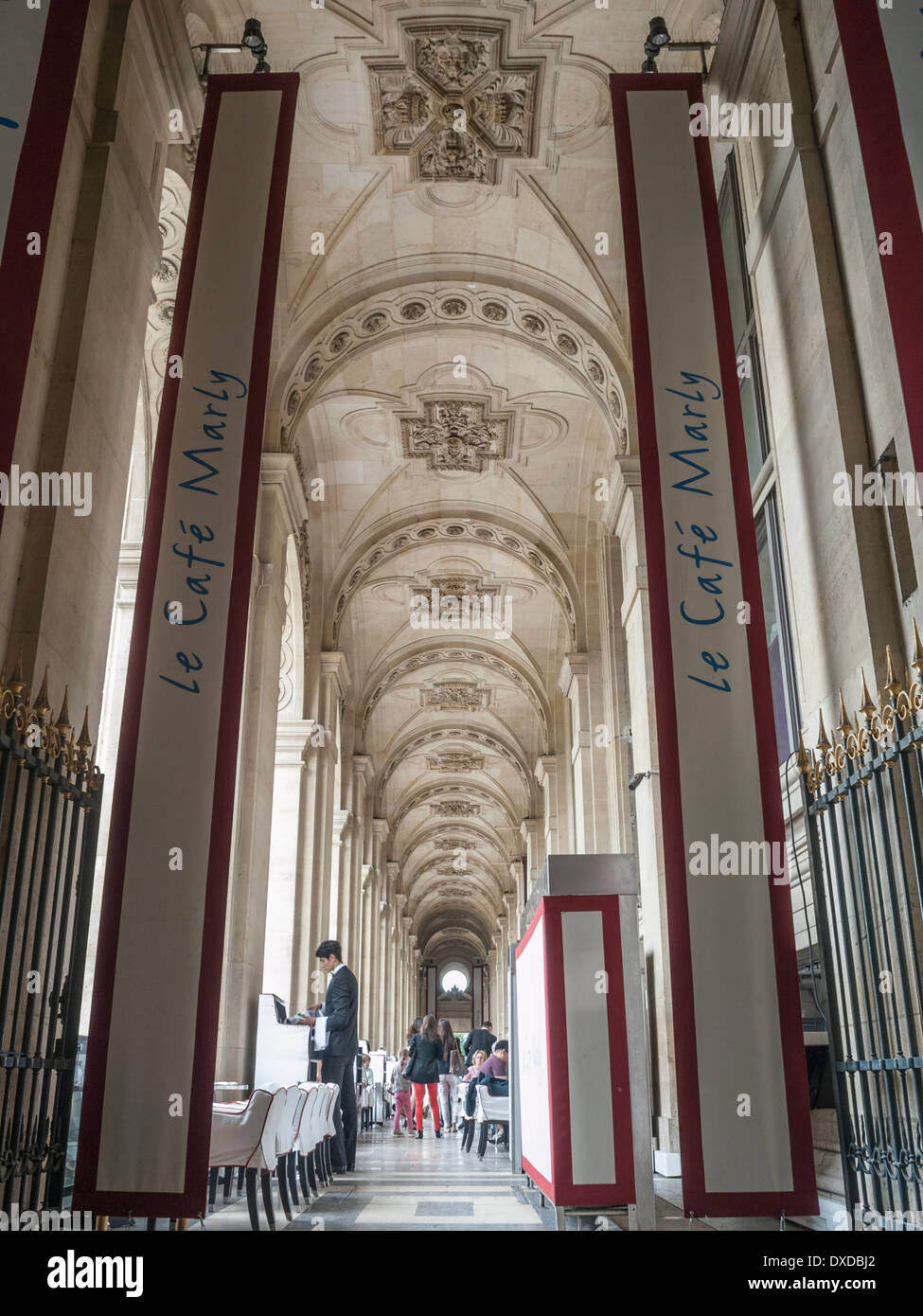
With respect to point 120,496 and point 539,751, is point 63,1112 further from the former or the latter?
point 539,751

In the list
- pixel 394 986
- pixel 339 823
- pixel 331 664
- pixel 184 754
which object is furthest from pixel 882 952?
pixel 394 986

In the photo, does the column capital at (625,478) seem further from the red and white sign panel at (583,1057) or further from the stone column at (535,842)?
the stone column at (535,842)

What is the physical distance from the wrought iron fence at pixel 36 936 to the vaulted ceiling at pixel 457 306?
6.67m

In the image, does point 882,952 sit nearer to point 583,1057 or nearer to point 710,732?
point 710,732

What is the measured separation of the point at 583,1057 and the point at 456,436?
11326mm

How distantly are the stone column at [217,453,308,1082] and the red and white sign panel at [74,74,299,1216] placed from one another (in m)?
4.71

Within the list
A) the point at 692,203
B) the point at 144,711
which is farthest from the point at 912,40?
the point at 144,711

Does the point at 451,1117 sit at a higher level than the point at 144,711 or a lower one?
lower

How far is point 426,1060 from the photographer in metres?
14.2

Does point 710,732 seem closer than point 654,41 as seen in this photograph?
Yes

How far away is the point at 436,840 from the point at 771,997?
3430 cm

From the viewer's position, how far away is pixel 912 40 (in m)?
4.48

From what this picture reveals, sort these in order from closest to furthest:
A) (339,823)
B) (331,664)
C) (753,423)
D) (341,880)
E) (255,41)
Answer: (255,41)
(753,423)
(331,664)
(339,823)
(341,880)

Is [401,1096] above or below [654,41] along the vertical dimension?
below
